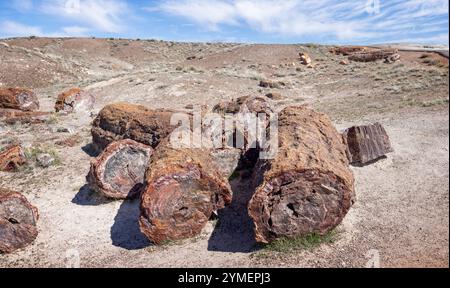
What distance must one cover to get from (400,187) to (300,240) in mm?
3305

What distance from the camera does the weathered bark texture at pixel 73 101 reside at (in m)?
18.5

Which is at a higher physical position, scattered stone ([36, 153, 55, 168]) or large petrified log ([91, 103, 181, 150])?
large petrified log ([91, 103, 181, 150])

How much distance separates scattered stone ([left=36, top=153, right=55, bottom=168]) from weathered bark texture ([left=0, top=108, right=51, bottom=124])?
6.01 metres

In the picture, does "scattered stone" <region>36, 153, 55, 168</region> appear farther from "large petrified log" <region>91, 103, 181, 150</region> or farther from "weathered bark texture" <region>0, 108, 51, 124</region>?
"weathered bark texture" <region>0, 108, 51, 124</region>

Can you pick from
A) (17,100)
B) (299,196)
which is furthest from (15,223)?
(17,100)

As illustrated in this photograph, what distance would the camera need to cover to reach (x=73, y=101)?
1884 cm

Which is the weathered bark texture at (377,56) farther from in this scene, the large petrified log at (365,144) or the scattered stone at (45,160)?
the scattered stone at (45,160)

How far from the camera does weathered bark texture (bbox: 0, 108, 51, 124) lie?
1636 cm

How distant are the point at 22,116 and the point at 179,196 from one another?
1316 centimetres

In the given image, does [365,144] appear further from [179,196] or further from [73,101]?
[73,101]

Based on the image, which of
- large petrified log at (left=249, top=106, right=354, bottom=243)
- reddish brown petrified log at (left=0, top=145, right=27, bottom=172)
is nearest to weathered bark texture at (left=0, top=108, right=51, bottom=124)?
reddish brown petrified log at (left=0, top=145, right=27, bottom=172)

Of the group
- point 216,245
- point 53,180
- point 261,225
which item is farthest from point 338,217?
point 53,180

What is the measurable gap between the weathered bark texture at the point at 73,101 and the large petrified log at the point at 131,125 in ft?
24.8

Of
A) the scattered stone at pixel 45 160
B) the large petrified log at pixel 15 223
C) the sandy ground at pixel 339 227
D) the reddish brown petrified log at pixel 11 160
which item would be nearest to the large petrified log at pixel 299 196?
the sandy ground at pixel 339 227
